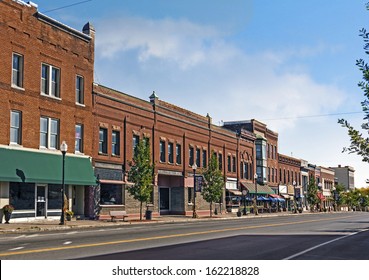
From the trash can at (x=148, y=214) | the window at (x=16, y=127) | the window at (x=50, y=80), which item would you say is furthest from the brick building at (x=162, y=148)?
the window at (x=16, y=127)

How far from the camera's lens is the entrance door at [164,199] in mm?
51094

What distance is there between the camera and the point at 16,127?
3253 centimetres

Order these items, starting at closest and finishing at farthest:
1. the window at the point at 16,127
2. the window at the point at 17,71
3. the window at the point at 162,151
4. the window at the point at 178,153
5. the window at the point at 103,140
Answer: the window at the point at 16,127
the window at the point at 17,71
the window at the point at 103,140
the window at the point at 162,151
the window at the point at 178,153

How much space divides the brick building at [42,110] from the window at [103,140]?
1816mm

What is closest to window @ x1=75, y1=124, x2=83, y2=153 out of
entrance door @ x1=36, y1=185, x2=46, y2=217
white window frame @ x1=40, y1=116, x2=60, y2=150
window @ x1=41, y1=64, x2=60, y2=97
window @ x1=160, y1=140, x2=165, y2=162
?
white window frame @ x1=40, y1=116, x2=60, y2=150

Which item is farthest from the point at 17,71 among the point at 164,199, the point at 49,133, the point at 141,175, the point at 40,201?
the point at 164,199

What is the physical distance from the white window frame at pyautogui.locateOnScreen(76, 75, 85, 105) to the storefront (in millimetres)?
4407

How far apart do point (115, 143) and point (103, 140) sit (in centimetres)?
154

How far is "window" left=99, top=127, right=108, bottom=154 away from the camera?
40591 mm

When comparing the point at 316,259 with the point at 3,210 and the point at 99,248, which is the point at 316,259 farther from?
the point at 3,210

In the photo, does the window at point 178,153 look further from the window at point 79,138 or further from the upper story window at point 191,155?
the window at point 79,138

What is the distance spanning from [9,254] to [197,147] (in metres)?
43.1

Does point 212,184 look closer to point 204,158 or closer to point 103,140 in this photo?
point 204,158

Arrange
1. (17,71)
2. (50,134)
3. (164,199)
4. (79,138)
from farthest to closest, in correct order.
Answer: (164,199)
(79,138)
(50,134)
(17,71)
